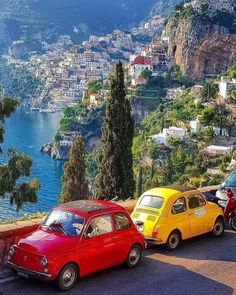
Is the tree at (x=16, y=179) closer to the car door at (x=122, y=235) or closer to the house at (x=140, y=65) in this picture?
the car door at (x=122, y=235)

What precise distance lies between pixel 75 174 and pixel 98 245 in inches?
833

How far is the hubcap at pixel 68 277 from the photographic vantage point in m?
7.13

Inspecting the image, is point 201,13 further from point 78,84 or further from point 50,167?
point 78,84

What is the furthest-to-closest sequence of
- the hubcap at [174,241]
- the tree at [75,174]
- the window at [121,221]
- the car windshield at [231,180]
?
the tree at [75,174]
the car windshield at [231,180]
the hubcap at [174,241]
the window at [121,221]

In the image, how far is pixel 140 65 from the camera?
106500 millimetres

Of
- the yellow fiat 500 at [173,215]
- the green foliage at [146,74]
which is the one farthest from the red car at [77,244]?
the green foliage at [146,74]

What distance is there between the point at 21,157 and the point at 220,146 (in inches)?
2124

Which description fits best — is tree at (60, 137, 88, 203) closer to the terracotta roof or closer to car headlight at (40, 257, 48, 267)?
car headlight at (40, 257, 48, 267)

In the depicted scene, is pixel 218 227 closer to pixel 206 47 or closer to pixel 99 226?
pixel 99 226

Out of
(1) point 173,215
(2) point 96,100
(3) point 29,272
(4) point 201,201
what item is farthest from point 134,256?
(2) point 96,100

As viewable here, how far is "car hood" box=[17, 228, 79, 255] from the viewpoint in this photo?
7.09m

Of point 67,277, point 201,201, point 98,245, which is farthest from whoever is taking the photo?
point 201,201

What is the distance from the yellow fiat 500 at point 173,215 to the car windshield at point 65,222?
1843 millimetres

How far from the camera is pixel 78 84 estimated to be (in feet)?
520
